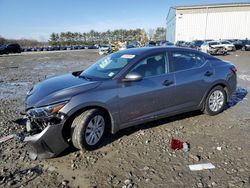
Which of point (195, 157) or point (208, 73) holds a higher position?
point (208, 73)

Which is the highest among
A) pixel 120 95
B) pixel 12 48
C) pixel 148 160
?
pixel 120 95

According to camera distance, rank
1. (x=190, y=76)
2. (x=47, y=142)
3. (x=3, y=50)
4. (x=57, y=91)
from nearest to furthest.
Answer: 1. (x=47, y=142)
2. (x=57, y=91)
3. (x=190, y=76)
4. (x=3, y=50)

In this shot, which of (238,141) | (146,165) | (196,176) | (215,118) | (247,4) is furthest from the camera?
(247,4)

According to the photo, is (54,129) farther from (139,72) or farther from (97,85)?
(139,72)

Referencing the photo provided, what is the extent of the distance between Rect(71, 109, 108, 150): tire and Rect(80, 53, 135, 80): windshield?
765mm

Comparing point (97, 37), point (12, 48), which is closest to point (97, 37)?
point (97, 37)

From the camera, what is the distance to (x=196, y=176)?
12.1 ft

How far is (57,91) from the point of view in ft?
14.4

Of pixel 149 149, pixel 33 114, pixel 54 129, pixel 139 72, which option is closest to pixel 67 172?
pixel 54 129

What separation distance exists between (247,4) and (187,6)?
44.2 feet

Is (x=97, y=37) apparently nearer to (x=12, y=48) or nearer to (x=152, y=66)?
(x=12, y=48)

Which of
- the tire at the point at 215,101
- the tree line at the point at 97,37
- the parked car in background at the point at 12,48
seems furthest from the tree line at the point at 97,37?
the tire at the point at 215,101

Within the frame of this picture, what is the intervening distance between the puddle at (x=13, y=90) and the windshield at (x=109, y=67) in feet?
15.0

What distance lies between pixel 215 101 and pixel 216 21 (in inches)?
2492
